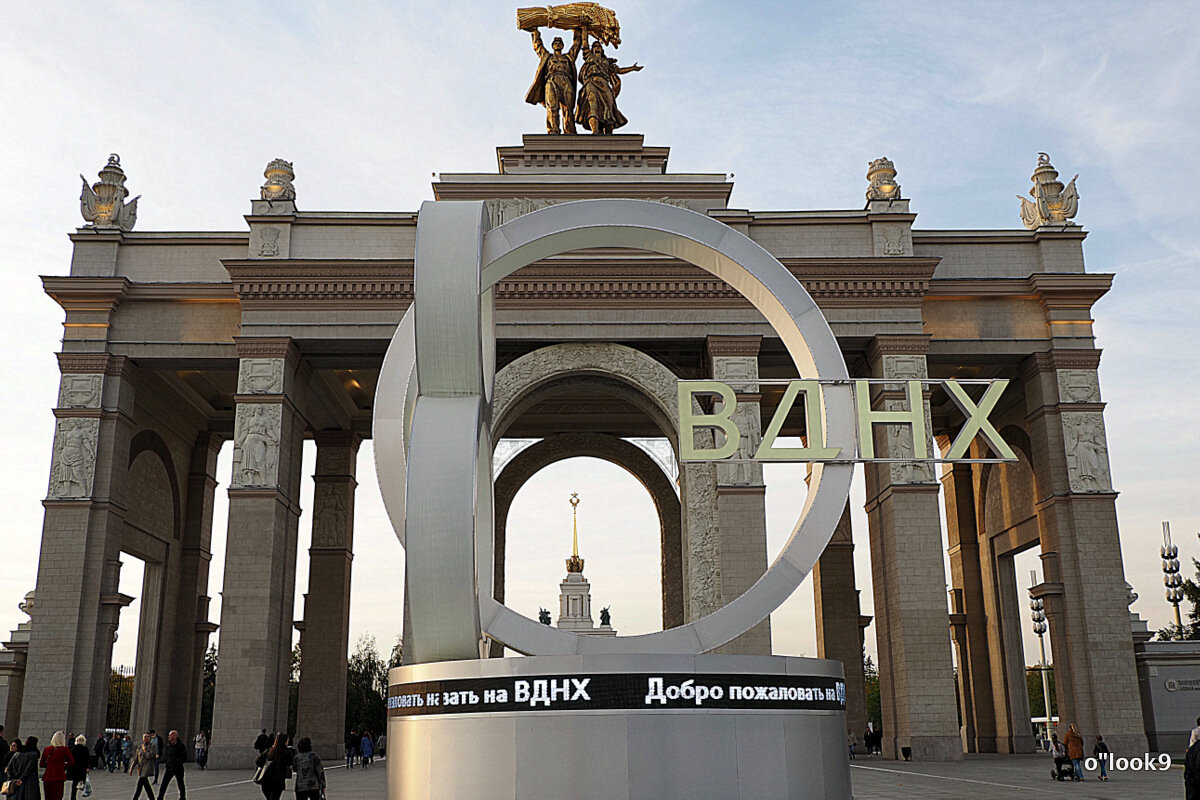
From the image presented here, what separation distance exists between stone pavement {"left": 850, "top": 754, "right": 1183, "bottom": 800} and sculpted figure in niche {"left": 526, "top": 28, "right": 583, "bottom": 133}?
21.9m

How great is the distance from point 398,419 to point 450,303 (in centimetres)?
293

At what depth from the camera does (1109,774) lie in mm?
24297

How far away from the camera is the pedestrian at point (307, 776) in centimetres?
1344

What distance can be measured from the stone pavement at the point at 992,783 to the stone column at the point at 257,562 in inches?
612

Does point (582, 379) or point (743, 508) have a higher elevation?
point (582, 379)

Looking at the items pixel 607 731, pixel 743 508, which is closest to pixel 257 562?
pixel 743 508

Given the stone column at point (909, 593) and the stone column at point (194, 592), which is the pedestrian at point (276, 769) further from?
the stone column at point (194, 592)

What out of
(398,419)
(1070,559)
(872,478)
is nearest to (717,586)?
(872,478)

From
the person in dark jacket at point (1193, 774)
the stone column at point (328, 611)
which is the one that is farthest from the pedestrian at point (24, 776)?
the stone column at point (328, 611)

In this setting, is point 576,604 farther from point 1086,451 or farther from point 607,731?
point 607,731

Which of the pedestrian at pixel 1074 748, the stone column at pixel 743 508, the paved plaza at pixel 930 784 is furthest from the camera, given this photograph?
the stone column at pixel 743 508

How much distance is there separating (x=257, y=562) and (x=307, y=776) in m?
16.8

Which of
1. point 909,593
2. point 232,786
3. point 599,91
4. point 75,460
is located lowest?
point 232,786

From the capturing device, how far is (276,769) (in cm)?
1397
